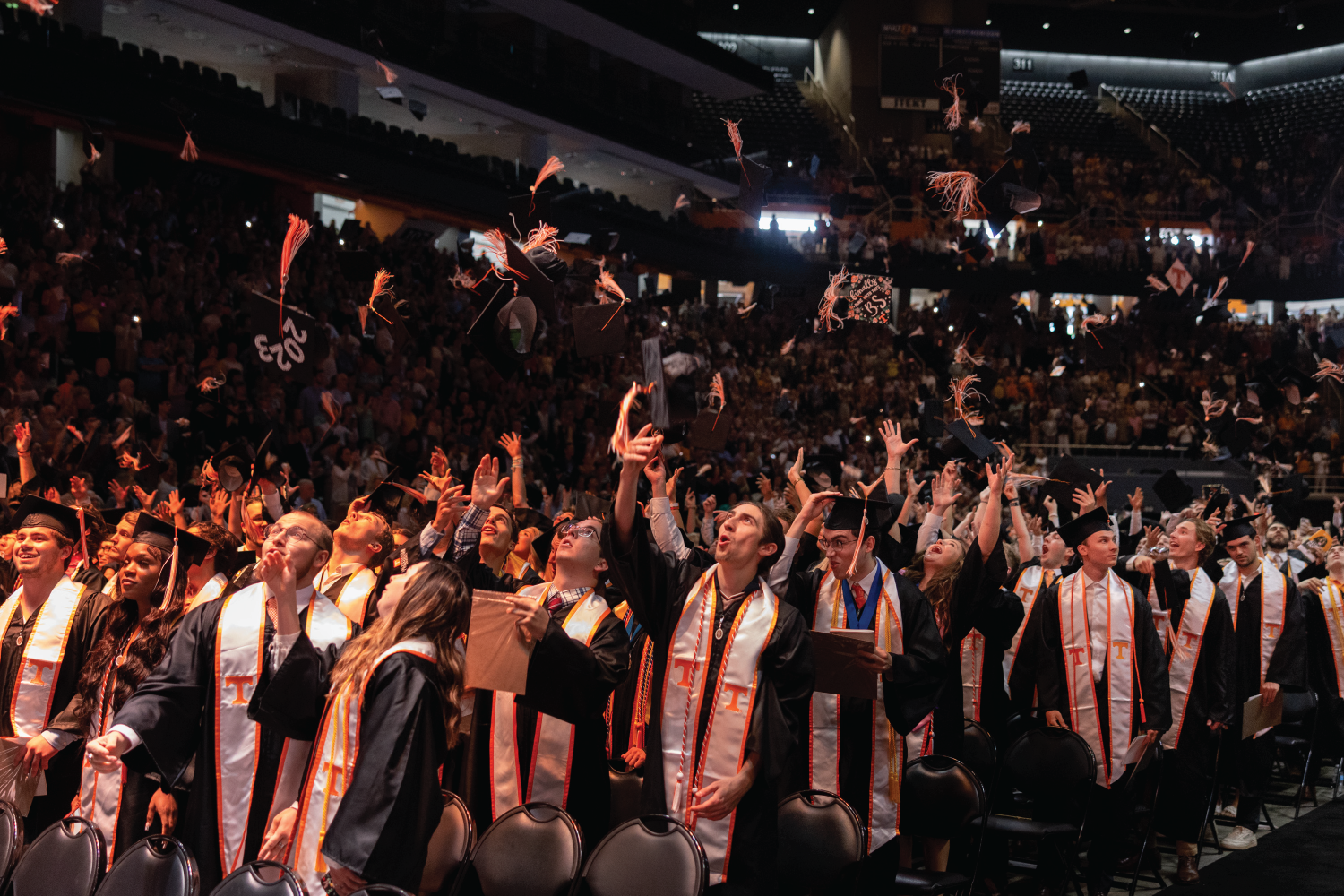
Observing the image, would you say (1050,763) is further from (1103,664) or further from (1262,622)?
(1262,622)

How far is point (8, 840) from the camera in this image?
3.89 meters

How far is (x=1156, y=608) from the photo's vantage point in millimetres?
7531

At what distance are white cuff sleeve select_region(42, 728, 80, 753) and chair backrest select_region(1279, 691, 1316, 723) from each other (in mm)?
7380

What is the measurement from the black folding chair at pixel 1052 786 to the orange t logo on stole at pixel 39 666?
3.95m

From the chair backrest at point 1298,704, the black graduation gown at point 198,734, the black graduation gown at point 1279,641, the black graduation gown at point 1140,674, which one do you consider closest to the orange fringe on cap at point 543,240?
the black graduation gown at point 198,734

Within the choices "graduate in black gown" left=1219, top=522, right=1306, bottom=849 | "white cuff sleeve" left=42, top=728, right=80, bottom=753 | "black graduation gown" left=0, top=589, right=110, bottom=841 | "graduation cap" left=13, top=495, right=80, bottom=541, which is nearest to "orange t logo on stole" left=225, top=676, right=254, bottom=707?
"white cuff sleeve" left=42, top=728, right=80, bottom=753

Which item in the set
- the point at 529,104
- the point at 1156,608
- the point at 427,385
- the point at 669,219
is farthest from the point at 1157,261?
the point at 1156,608

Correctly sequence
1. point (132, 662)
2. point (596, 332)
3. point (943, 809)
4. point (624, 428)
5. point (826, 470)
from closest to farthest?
point (624, 428) → point (132, 662) → point (943, 809) → point (596, 332) → point (826, 470)

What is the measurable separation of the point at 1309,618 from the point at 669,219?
19.5 metres

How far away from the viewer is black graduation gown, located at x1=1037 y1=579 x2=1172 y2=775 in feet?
19.6

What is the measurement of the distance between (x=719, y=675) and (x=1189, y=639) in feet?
13.2

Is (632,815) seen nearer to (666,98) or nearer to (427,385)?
(427,385)

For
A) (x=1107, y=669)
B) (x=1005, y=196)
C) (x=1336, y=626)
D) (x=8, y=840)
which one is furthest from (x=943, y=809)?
(x=1336, y=626)

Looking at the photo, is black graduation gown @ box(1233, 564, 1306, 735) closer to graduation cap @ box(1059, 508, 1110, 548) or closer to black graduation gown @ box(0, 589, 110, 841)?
graduation cap @ box(1059, 508, 1110, 548)
